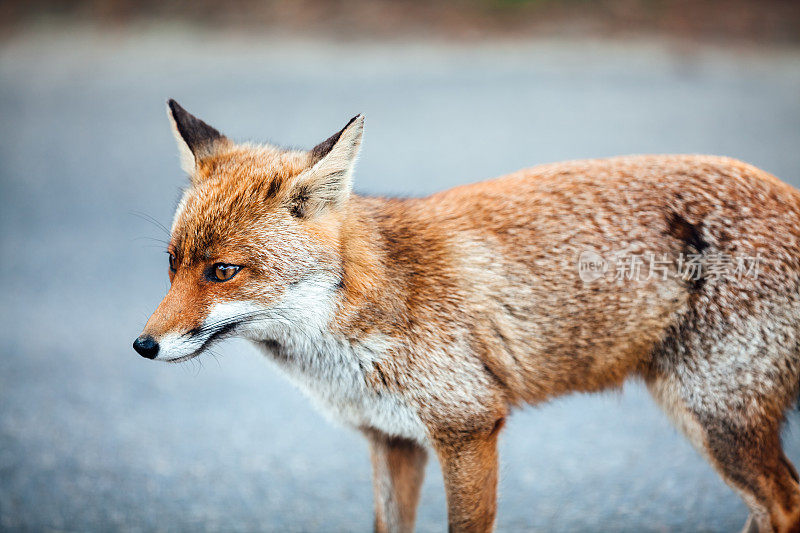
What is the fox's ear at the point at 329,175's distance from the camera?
8.69ft

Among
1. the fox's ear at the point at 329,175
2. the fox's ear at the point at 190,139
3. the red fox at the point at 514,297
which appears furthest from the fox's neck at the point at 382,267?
the fox's ear at the point at 190,139

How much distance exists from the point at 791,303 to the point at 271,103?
7.33 meters

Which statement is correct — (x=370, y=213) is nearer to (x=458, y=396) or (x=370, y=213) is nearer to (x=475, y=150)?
(x=458, y=396)

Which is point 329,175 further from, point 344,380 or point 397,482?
point 397,482

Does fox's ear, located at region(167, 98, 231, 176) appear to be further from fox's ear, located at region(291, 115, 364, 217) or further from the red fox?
fox's ear, located at region(291, 115, 364, 217)

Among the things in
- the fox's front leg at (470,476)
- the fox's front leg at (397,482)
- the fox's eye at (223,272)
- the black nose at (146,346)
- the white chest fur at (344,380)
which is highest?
the fox's eye at (223,272)

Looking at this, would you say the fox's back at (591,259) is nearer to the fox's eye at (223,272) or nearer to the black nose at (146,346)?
the fox's eye at (223,272)

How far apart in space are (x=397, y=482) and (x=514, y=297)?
1.10m

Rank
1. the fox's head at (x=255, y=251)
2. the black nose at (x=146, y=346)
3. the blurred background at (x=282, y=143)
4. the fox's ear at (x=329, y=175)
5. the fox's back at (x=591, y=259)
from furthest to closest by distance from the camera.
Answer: the blurred background at (x=282, y=143) < the fox's back at (x=591, y=259) < the fox's ear at (x=329, y=175) < the fox's head at (x=255, y=251) < the black nose at (x=146, y=346)

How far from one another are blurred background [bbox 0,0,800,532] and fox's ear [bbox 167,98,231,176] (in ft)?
2.01

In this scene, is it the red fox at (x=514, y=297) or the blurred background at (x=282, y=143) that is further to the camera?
the blurred background at (x=282, y=143)

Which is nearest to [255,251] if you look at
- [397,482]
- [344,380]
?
[344,380]

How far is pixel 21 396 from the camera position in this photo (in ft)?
16.7

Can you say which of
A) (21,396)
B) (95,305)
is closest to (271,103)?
(95,305)
